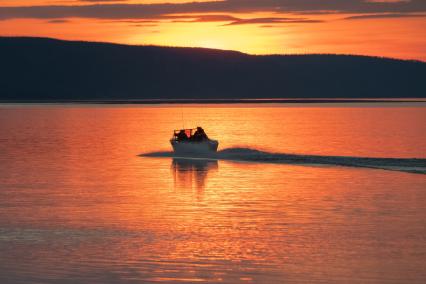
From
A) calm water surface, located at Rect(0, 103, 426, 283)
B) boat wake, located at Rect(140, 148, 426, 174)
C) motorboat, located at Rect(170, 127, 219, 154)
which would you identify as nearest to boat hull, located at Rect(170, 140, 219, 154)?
motorboat, located at Rect(170, 127, 219, 154)

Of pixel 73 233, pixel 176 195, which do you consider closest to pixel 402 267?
pixel 73 233

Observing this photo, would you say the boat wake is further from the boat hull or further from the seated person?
the seated person

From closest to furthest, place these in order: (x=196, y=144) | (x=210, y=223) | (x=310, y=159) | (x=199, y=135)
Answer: (x=210, y=223) < (x=310, y=159) < (x=199, y=135) < (x=196, y=144)

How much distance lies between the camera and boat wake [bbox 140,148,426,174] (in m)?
46.2

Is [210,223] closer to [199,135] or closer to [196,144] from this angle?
[199,135]

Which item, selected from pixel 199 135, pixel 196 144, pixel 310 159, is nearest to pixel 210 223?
pixel 310 159

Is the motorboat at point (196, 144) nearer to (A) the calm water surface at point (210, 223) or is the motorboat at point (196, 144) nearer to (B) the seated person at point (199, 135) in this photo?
(B) the seated person at point (199, 135)

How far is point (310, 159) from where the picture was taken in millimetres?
50781

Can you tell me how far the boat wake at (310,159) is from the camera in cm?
4625

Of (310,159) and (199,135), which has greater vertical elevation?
(199,135)

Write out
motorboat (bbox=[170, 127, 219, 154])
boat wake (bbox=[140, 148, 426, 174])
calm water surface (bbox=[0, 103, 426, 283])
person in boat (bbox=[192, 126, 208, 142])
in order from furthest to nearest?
motorboat (bbox=[170, 127, 219, 154])
person in boat (bbox=[192, 126, 208, 142])
boat wake (bbox=[140, 148, 426, 174])
calm water surface (bbox=[0, 103, 426, 283])

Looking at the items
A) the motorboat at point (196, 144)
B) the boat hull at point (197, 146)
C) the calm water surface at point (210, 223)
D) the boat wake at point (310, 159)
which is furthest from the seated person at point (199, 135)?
the calm water surface at point (210, 223)

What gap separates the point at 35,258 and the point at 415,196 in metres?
16.7

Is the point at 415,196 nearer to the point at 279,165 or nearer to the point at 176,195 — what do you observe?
the point at 176,195
